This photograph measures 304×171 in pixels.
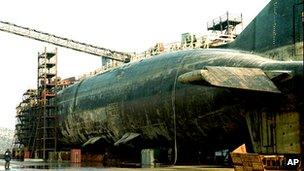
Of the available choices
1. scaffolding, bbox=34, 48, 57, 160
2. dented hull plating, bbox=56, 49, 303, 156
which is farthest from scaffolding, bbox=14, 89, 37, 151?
dented hull plating, bbox=56, 49, 303, 156

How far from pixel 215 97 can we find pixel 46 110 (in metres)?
27.5

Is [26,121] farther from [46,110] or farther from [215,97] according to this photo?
[215,97]

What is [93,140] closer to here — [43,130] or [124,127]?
[124,127]

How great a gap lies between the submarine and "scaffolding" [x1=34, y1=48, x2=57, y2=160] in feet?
31.7

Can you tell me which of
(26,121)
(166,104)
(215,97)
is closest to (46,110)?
(26,121)

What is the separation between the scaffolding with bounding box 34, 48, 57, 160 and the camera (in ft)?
154

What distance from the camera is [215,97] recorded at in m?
23.9

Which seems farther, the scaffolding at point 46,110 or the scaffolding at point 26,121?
the scaffolding at point 26,121

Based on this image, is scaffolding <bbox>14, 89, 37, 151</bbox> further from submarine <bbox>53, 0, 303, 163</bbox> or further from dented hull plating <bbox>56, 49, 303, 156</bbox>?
submarine <bbox>53, 0, 303, 163</bbox>

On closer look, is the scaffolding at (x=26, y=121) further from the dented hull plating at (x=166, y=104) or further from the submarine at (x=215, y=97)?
the submarine at (x=215, y=97)

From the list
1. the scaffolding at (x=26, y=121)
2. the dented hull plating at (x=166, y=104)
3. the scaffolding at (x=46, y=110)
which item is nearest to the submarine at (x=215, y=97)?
the dented hull plating at (x=166, y=104)

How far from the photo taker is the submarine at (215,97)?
19.8 meters

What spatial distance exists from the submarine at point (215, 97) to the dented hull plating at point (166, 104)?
55 mm

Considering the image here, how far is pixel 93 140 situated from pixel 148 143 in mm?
7671
